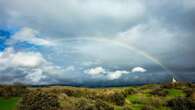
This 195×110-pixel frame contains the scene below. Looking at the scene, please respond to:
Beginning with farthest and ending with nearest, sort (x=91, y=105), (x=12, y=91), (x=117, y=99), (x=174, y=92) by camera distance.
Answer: (x=174, y=92) < (x=12, y=91) < (x=117, y=99) < (x=91, y=105)

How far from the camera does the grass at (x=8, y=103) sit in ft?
78.0

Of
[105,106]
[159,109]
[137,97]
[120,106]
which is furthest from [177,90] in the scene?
[105,106]

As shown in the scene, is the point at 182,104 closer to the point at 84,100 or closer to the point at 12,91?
the point at 84,100

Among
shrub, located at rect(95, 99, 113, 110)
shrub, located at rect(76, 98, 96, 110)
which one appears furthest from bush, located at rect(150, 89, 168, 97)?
shrub, located at rect(76, 98, 96, 110)

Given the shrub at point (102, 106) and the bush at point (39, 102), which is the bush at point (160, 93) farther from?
the bush at point (39, 102)

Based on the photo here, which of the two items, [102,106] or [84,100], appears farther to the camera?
[84,100]

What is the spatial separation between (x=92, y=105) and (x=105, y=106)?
127 cm

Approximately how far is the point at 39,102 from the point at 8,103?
18.6 feet

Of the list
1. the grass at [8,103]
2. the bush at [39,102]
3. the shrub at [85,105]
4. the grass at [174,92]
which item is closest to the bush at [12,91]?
the grass at [8,103]

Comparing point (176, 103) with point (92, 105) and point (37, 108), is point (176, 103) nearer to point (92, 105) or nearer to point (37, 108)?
point (92, 105)

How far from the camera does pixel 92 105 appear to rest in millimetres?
22469

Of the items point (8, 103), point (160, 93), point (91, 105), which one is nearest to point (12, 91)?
point (8, 103)

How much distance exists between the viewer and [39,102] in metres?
21.2

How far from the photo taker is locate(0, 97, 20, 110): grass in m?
23.8
